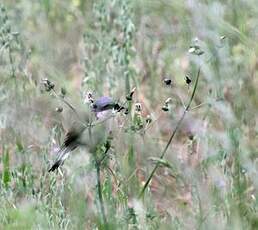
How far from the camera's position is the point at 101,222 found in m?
2.73

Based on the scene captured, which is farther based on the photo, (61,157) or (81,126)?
(61,157)

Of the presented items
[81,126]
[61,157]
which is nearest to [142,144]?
[81,126]

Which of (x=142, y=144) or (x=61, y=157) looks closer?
(x=142, y=144)

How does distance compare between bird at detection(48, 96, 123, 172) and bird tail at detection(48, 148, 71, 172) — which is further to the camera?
bird tail at detection(48, 148, 71, 172)

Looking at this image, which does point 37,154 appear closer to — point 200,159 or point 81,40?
point 200,159

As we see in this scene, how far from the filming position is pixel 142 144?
8.87ft

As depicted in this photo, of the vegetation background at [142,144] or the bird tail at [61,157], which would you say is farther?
the bird tail at [61,157]

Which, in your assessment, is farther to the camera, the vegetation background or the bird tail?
the bird tail

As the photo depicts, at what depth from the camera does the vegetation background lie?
2736mm

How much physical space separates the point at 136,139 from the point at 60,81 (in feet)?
1.63

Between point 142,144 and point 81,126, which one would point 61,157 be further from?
point 142,144

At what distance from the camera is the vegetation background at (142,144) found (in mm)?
2736

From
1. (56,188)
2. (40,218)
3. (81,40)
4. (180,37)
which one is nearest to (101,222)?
(40,218)

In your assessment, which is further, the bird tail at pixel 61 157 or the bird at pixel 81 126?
the bird tail at pixel 61 157
